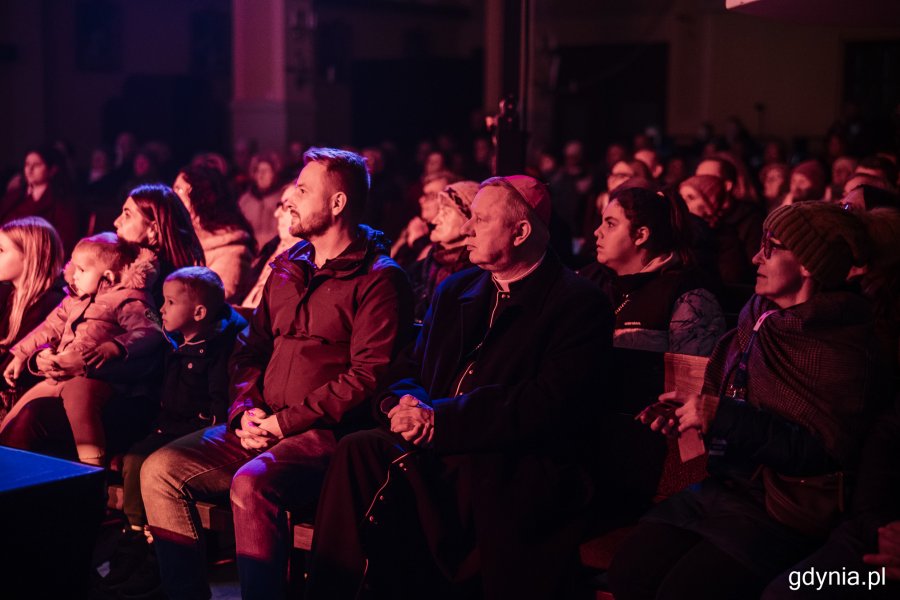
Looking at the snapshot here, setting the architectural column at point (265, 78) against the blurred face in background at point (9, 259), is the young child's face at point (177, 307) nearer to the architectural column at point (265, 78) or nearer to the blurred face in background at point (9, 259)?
the blurred face in background at point (9, 259)

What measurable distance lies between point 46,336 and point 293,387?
1.50 metres

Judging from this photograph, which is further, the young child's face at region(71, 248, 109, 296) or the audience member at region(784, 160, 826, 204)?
the audience member at region(784, 160, 826, 204)

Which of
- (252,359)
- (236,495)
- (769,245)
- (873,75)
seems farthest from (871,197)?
(873,75)

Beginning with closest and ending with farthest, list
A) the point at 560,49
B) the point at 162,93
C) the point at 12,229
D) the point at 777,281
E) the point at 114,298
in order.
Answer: the point at 777,281 < the point at 114,298 < the point at 12,229 < the point at 162,93 < the point at 560,49

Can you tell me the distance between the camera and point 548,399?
3.47m

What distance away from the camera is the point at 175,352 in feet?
14.9

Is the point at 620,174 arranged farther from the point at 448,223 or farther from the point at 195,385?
the point at 195,385

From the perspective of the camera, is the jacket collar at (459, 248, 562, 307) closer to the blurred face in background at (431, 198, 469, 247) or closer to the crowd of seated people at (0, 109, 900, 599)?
the crowd of seated people at (0, 109, 900, 599)

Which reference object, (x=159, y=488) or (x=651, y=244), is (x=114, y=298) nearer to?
(x=159, y=488)

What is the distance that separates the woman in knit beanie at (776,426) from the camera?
3.07m

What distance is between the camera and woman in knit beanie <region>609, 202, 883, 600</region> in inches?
121

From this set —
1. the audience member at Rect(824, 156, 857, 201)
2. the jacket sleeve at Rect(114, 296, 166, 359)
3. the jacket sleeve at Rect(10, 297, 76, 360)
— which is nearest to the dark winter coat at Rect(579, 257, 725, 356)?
the jacket sleeve at Rect(114, 296, 166, 359)

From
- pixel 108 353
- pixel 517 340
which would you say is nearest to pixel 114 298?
pixel 108 353

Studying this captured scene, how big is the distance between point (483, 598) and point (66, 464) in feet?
4.34
